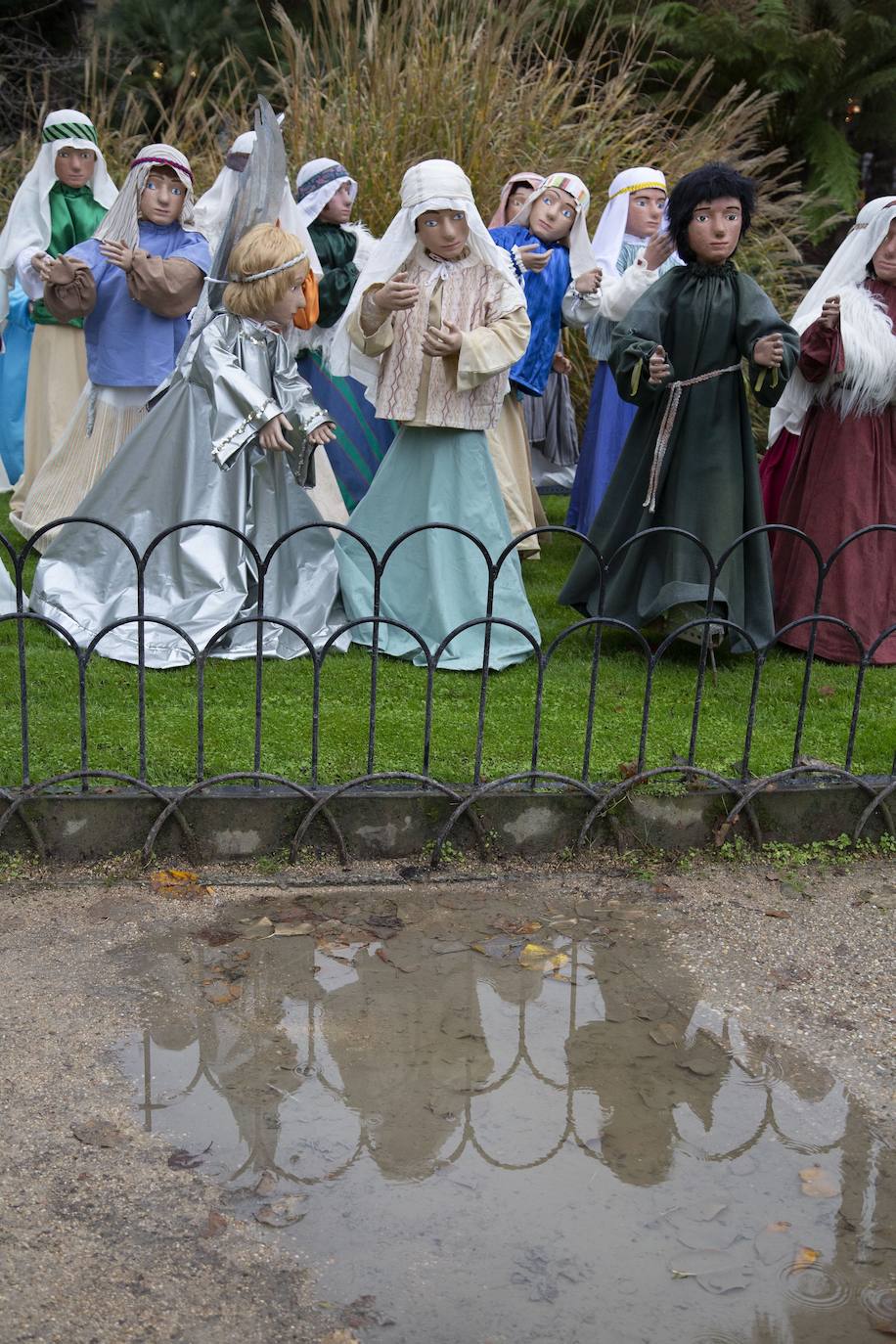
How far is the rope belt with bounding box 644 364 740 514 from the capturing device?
15.6ft

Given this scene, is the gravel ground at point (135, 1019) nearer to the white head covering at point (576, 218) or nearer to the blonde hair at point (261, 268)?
the blonde hair at point (261, 268)

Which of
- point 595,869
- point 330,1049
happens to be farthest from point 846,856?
point 330,1049

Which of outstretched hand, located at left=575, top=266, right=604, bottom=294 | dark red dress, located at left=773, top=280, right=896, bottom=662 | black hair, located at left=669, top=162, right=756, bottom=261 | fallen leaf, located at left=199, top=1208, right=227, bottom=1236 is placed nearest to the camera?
fallen leaf, located at left=199, top=1208, right=227, bottom=1236

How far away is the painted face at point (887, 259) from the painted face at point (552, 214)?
145cm

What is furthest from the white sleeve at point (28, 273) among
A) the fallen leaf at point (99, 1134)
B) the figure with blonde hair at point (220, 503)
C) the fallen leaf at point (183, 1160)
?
the fallen leaf at point (183, 1160)

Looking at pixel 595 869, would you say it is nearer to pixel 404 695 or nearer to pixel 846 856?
pixel 846 856

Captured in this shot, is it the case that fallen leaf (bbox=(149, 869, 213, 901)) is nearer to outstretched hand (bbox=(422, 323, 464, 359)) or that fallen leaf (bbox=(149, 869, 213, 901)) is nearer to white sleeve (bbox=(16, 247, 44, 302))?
outstretched hand (bbox=(422, 323, 464, 359))

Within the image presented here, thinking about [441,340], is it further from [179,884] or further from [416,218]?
[179,884]

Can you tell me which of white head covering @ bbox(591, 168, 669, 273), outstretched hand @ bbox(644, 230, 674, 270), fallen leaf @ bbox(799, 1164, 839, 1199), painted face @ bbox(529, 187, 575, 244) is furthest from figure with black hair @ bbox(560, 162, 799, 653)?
fallen leaf @ bbox(799, 1164, 839, 1199)

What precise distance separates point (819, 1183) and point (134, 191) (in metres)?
4.46

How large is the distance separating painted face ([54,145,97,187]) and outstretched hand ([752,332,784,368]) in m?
Result: 3.26

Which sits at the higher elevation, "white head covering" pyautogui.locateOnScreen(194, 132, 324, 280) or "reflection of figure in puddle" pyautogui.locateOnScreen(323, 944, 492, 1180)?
"white head covering" pyautogui.locateOnScreen(194, 132, 324, 280)

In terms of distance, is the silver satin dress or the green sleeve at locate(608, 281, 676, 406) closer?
the green sleeve at locate(608, 281, 676, 406)

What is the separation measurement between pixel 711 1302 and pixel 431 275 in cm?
360
